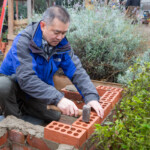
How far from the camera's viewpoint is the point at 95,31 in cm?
445

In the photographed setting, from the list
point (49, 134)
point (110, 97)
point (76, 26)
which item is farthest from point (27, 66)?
point (76, 26)

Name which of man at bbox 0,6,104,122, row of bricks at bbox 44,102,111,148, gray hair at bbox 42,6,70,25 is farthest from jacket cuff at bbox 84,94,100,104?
gray hair at bbox 42,6,70,25

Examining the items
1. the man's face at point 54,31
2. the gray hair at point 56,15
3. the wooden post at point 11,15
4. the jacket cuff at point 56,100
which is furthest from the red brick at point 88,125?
the wooden post at point 11,15

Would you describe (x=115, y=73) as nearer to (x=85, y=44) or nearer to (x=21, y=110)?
(x=85, y=44)

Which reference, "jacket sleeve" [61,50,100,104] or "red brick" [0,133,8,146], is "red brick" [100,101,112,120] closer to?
"jacket sleeve" [61,50,100,104]

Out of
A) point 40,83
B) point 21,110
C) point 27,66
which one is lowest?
point 21,110

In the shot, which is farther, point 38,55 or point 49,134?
point 38,55

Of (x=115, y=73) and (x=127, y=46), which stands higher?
(x=127, y=46)

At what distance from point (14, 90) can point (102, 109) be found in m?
1.14

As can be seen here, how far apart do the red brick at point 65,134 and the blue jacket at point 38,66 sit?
1.25 ft

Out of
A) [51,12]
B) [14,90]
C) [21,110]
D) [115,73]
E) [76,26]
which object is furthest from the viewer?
[76,26]

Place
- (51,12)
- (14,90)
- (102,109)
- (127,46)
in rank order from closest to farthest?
(102,109), (51,12), (14,90), (127,46)

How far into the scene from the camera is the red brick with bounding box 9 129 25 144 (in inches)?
76.8

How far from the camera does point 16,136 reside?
6.48 feet
